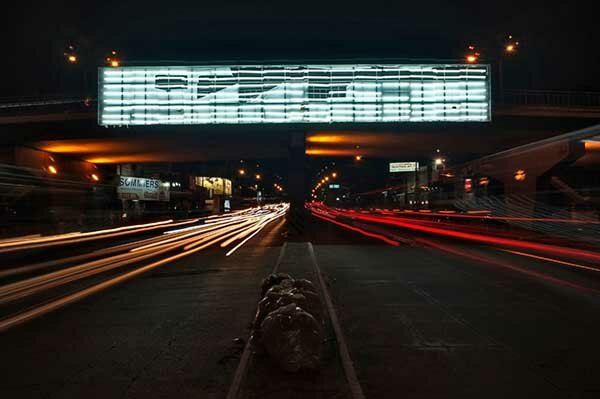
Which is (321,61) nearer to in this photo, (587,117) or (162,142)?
(162,142)

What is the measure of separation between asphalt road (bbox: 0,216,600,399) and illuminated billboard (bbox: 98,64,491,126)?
1924 cm

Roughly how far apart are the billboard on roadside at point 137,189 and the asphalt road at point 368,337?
107ft

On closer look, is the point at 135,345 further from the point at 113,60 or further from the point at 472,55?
the point at 472,55

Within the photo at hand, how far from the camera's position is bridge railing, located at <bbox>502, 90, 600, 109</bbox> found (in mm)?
35219

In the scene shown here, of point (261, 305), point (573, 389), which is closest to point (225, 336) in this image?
point (261, 305)

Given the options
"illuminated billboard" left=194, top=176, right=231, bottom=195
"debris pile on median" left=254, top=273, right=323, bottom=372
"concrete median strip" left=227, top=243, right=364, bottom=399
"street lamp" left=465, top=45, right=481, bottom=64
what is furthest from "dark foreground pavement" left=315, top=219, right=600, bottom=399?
"illuminated billboard" left=194, top=176, right=231, bottom=195

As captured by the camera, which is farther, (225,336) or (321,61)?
(321,61)

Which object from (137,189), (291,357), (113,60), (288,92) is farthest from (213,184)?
(291,357)

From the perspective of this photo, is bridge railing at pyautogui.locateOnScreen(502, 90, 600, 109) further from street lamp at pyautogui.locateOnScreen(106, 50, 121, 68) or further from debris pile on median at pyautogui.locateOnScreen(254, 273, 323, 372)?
debris pile on median at pyautogui.locateOnScreen(254, 273, 323, 372)

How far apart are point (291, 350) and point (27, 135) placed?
3598cm

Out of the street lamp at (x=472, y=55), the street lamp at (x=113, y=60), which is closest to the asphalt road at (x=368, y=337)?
the street lamp at (x=472, y=55)

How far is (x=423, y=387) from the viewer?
18.5ft

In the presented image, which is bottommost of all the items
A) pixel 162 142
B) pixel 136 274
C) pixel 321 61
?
pixel 136 274

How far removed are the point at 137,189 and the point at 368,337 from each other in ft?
141
